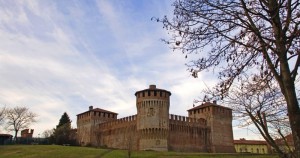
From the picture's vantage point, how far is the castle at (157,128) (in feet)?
193

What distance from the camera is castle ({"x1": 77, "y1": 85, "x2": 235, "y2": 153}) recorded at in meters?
58.7

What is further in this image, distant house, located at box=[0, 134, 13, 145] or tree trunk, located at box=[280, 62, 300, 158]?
distant house, located at box=[0, 134, 13, 145]

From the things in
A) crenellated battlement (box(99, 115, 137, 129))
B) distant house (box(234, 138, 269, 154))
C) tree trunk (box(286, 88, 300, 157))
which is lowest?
distant house (box(234, 138, 269, 154))

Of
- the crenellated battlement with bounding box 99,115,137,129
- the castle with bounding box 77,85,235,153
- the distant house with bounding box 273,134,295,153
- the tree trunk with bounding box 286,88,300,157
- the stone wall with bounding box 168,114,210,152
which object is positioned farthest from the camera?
the crenellated battlement with bounding box 99,115,137,129

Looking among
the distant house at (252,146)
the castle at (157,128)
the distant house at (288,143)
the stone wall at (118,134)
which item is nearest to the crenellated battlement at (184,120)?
the castle at (157,128)

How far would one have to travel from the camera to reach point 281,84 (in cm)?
753

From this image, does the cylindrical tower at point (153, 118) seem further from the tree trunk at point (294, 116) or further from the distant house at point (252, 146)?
the tree trunk at point (294, 116)

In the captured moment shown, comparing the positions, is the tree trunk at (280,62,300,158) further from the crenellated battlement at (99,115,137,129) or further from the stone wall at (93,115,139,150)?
the crenellated battlement at (99,115,137,129)

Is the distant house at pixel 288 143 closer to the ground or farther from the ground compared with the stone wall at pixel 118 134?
closer to the ground

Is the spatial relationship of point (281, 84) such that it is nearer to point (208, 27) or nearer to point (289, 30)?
point (289, 30)

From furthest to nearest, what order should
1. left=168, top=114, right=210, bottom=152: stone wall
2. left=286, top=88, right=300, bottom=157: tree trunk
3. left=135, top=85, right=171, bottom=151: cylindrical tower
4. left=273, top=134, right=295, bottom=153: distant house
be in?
1. left=168, top=114, right=210, bottom=152: stone wall
2. left=135, top=85, right=171, bottom=151: cylindrical tower
3. left=273, top=134, right=295, bottom=153: distant house
4. left=286, top=88, right=300, bottom=157: tree trunk

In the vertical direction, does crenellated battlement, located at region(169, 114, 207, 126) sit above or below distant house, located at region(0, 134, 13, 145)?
above

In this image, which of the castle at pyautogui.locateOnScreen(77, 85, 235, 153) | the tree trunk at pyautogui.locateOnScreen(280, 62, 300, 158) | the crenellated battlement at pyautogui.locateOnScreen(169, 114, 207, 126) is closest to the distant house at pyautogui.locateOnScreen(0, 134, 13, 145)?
the castle at pyautogui.locateOnScreen(77, 85, 235, 153)

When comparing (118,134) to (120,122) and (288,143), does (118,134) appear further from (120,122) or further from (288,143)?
(288,143)
